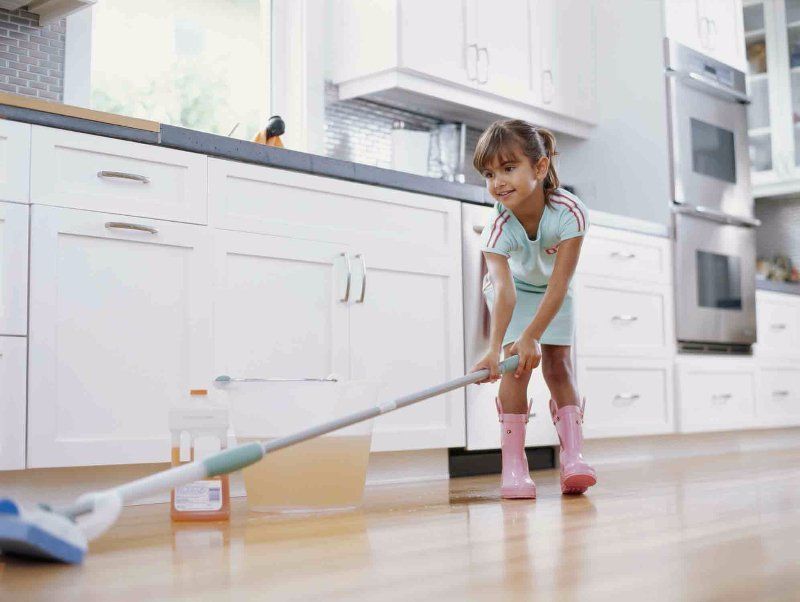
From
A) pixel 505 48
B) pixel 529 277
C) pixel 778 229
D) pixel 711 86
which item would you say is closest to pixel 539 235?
pixel 529 277

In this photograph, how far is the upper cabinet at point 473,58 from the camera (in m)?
3.35

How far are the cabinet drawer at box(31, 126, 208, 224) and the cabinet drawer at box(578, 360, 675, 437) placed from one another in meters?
1.58

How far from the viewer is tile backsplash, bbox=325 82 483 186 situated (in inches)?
138

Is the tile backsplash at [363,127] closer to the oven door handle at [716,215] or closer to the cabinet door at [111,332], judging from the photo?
the oven door handle at [716,215]

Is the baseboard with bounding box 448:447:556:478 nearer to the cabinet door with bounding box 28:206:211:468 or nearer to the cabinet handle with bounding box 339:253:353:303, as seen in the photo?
the cabinet handle with bounding box 339:253:353:303

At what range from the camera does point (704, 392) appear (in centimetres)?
391

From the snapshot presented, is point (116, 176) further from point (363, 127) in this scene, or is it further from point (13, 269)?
point (363, 127)

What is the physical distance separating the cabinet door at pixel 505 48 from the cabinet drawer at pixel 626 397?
42.5 inches

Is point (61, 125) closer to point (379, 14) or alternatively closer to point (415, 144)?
point (379, 14)

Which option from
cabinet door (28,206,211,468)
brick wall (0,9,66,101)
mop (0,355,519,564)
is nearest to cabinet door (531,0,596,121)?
brick wall (0,9,66,101)

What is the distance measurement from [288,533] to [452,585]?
0.54 meters

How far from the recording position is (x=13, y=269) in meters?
2.00

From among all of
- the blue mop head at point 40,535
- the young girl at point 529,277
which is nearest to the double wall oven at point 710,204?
the young girl at point 529,277

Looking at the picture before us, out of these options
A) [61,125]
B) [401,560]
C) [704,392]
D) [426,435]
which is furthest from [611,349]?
[401,560]
